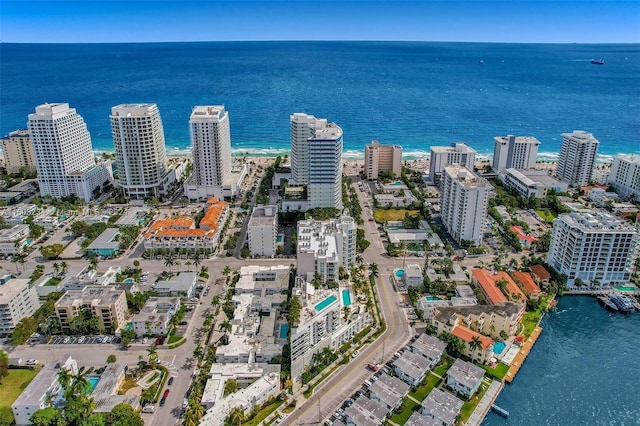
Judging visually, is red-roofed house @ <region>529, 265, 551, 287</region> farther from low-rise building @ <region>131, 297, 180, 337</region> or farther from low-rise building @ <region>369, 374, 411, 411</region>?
low-rise building @ <region>131, 297, 180, 337</region>

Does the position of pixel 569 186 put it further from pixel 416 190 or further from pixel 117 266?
pixel 117 266

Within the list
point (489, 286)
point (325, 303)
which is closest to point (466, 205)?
point (489, 286)

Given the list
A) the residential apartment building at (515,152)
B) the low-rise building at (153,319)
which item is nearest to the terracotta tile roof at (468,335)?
the low-rise building at (153,319)

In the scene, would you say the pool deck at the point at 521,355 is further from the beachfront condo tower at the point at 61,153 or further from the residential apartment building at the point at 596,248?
the beachfront condo tower at the point at 61,153

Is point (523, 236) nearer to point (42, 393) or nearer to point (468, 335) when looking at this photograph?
point (468, 335)

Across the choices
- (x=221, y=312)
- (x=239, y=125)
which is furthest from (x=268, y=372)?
(x=239, y=125)

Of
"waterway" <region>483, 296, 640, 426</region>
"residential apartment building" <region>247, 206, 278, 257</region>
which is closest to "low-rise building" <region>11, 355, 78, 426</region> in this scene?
"residential apartment building" <region>247, 206, 278, 257</region>
